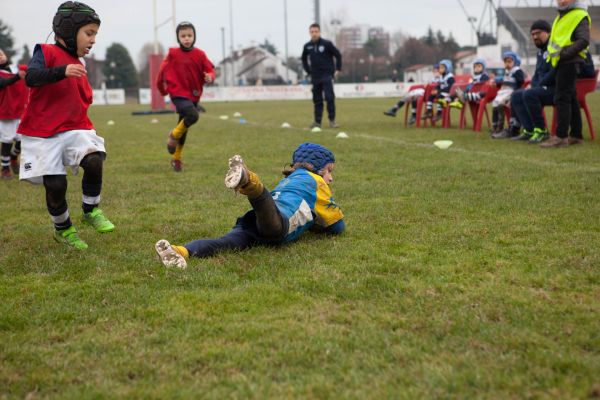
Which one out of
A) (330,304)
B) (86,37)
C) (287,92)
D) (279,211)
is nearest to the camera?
(330,304)

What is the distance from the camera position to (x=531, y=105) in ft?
34.3

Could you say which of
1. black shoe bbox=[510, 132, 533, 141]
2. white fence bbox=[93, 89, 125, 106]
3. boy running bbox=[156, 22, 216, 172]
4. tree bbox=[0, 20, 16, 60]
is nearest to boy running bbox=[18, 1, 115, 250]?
boy running bbox=[156, 22, 216, 172]

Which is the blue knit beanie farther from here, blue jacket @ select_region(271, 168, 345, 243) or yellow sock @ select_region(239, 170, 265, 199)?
yellow sock @ select_region(239, 170, 265, 199)

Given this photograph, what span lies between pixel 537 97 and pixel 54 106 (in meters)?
7.81

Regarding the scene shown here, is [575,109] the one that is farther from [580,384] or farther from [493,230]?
[580,384]

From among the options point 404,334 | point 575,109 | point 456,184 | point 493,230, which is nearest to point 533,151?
point 575,109

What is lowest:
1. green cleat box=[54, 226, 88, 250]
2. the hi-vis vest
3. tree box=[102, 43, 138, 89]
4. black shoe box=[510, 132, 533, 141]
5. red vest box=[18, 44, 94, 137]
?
green cleat box=[54, 226, 88, 250]

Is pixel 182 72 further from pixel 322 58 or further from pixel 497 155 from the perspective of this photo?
pixel 322 58

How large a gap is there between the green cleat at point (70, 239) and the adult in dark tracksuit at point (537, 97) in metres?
7.56

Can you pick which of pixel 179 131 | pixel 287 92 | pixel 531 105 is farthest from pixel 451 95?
pixel 287 92

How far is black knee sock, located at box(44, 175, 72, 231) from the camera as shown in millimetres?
4668

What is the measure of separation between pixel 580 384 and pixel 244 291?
1724 millimetres

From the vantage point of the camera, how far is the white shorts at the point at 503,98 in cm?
1193

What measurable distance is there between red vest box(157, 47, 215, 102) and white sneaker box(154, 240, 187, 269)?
17.6 ft
